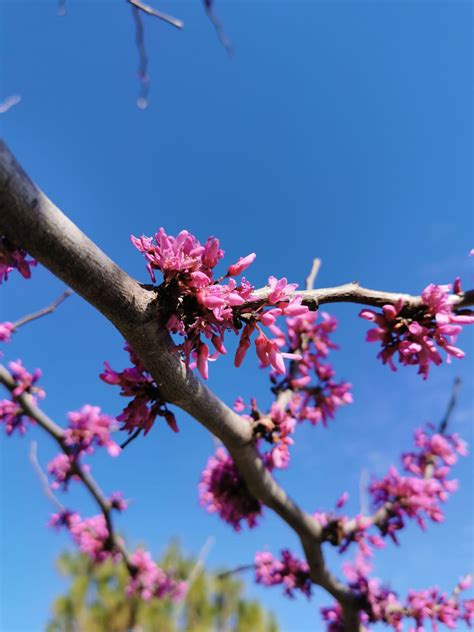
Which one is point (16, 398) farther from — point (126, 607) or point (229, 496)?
point (126, 607)

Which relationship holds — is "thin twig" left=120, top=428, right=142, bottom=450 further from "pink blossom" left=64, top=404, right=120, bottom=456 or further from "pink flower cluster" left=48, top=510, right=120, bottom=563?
"pink flower cluster" left=48, top=510, right=120, bottom=563

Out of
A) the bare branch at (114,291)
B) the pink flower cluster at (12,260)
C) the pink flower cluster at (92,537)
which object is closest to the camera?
the bare branch at (114,291)

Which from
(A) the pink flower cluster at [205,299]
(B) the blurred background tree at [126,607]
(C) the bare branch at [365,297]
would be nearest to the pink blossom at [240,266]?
(A) the pink flower cluster at [205,299]

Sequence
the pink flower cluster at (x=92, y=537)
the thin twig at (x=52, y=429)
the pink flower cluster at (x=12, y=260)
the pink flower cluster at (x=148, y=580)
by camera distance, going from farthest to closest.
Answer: the pink flower cluster at (x=148, y=580)
the pink flower cluster at (x=92, y=537)
the thin twig at (x=52, y=429)
the pink flower cluster at (x=12, y=260)

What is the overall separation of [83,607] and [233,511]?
16.6 m

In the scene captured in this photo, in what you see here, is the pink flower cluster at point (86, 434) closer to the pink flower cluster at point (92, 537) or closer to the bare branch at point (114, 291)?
the pink flower cluster at point (92, 537)

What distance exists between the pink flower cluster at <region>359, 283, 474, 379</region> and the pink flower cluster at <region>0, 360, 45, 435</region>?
312 cm

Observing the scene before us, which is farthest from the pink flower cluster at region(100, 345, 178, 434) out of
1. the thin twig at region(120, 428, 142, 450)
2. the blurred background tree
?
the blurred background tree

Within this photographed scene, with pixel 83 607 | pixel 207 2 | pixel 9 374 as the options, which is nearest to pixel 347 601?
pixel 9 374

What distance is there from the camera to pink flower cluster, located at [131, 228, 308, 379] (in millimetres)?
1530

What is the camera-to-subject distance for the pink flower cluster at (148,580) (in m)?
5.36

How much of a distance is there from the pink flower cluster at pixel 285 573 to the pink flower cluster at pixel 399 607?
460mm

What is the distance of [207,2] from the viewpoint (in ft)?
4.93

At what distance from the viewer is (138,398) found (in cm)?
192
